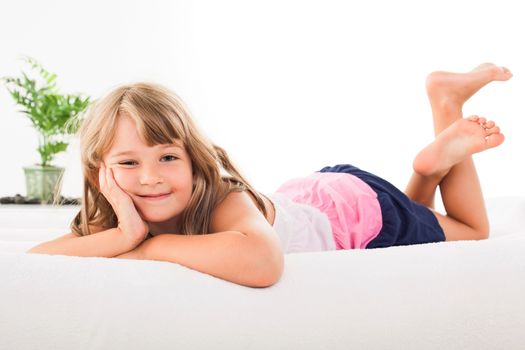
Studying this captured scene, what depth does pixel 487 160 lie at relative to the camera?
383 cm

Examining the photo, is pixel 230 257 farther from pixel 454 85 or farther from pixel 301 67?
pixel 301 67

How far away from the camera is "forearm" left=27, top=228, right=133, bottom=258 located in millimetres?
1241

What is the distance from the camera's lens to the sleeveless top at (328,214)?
1.59 metres

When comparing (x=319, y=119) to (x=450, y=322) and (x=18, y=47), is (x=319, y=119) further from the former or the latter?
(x=450, y=322)

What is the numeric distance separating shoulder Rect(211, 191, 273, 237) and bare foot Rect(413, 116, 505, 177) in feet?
2.01

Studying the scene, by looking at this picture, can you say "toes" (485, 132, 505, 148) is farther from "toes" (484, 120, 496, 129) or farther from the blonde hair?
the blonde hair

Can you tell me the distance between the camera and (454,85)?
1.95 metres

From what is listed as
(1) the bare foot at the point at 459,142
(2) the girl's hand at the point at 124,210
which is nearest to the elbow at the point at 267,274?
(2) the girl's hand at the point at 124,210

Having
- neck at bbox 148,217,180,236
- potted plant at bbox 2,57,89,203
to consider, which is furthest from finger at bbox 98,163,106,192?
potted plant at bbox 2,57,89,203

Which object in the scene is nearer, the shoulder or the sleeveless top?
the shoulder

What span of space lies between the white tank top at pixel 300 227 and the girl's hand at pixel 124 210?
372 mm

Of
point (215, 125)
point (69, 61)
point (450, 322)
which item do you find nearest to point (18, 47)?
point (69, 61)

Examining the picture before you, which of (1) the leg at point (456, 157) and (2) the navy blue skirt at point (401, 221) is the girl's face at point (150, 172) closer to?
(2) the navy blue skirt at point (401, 221)

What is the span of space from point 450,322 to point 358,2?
308 centimetres
